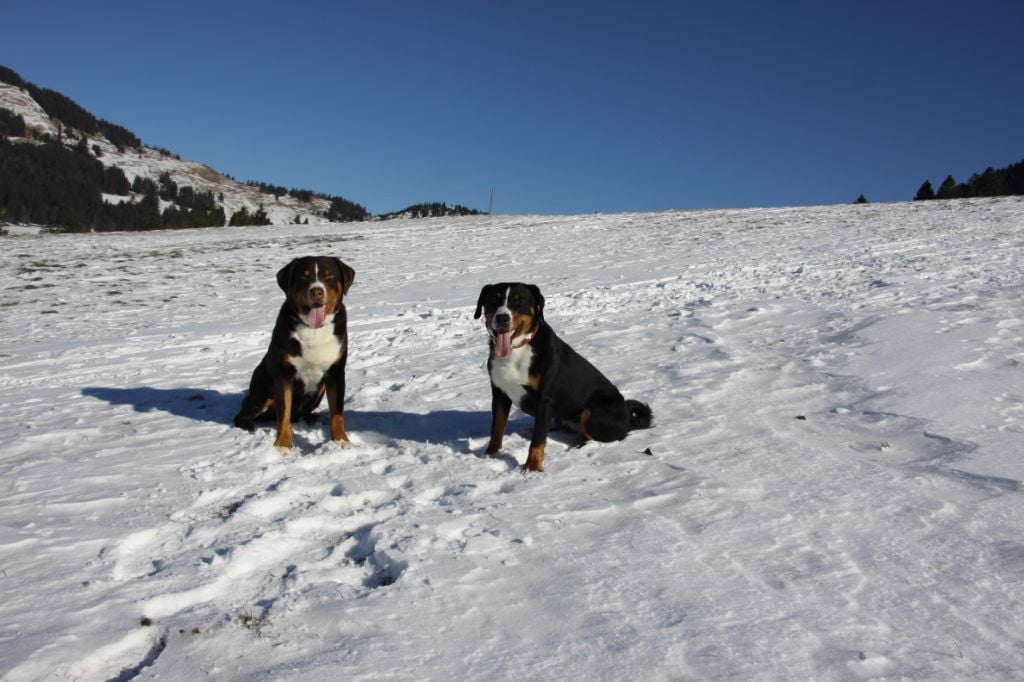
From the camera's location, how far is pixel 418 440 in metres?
5.55

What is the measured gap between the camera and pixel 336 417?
17.9 feet

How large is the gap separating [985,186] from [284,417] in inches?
2747

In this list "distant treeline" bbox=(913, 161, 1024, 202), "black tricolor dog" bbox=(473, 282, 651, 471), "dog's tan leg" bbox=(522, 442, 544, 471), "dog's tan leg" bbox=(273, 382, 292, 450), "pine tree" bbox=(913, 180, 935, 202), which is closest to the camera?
"dog's tan leg" bbox=(522, 442, 544, 471)

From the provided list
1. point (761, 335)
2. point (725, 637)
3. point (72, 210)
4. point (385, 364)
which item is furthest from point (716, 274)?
point (72, 210)

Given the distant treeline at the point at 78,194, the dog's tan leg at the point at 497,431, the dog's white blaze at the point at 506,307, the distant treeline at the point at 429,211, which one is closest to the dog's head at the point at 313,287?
the dog's white blaze at the point at 506,307

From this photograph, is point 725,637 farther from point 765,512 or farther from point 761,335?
point 761,335

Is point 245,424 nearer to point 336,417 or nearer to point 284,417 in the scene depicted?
point 284,417

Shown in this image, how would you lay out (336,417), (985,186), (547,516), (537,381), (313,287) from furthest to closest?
(985,186)
(336,417)
(313,287)
(537,381)
(547,516)

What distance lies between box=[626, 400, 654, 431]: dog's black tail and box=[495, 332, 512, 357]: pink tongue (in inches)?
47.7

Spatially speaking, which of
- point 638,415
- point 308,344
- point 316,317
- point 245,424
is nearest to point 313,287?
point 316,317

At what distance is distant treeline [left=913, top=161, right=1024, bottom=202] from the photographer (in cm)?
5606

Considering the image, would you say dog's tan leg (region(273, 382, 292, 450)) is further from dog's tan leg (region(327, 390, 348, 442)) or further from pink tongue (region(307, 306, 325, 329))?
pink tongue (region(307, 306, 325, 329))

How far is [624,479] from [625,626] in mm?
1819

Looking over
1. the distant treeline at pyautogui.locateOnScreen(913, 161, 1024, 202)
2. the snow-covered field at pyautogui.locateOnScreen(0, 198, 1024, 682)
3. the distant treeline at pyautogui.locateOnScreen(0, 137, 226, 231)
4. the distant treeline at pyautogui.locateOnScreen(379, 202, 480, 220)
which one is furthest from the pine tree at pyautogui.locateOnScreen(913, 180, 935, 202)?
the distant treeline at pyautogui.locateOnScreen(0, 137, 226, 231)
